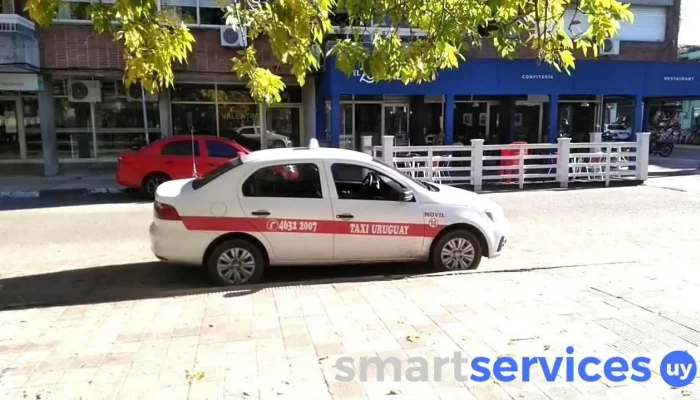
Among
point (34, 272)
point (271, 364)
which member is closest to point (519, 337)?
point (271, 364)

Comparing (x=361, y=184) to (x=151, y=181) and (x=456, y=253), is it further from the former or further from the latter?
(x=151, y=181)

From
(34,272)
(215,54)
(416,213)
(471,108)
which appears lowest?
(34,272)

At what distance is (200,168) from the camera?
12.7m

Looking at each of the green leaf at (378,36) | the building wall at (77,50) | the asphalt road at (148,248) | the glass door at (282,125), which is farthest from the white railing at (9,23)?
the green leaf at (378,36)

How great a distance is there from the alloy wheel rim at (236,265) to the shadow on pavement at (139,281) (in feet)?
0.73

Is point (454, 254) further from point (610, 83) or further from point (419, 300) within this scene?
point (610, 83)

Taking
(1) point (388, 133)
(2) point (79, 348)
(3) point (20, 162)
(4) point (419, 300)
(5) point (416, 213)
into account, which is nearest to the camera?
(2) point (79, 348)

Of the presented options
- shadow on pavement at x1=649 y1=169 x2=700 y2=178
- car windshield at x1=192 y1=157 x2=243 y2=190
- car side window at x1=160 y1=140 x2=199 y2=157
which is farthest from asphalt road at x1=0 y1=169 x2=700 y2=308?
shadow on pavement at x1=649 y1=169 x2=700 y2=178

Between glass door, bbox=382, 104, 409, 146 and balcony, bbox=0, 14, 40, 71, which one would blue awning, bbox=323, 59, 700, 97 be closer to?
glass door, bbox=382, 104, 409, 146

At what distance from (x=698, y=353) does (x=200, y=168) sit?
10865mm

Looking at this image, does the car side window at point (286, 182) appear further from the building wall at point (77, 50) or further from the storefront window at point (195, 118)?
the storefront window at point (195, 118)

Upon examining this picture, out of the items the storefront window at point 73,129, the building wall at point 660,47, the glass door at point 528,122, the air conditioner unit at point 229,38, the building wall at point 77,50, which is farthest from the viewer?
the building wall at point 660,47

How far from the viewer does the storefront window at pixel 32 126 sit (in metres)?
19.2

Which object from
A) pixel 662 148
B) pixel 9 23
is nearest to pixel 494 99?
pixel 662 148
